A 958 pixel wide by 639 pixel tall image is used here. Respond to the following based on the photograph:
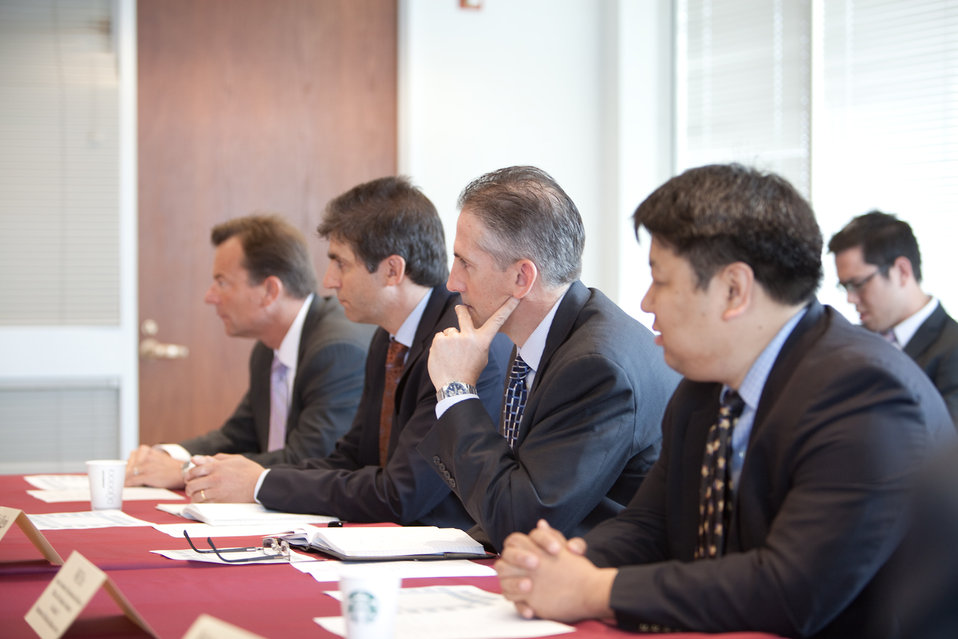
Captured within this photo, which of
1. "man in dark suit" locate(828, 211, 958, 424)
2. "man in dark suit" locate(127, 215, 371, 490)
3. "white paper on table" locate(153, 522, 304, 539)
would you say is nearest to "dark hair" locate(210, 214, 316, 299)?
"man in dark suit" locate(127, 215, 371, 490)

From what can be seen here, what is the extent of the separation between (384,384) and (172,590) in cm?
128

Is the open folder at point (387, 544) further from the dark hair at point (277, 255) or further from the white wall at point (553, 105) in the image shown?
the white wall at point (553, 105)

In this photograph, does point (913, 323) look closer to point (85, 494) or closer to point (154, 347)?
point (85, 494)

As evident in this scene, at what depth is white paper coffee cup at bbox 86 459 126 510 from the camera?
2299 mm

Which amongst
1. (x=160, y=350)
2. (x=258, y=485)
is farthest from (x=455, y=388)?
(x=160, y=350)

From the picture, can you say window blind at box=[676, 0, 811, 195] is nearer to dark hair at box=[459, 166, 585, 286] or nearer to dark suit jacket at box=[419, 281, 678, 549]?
dark hair at box=[459, 166, 585, 286]

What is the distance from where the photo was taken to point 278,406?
3379 millimetres

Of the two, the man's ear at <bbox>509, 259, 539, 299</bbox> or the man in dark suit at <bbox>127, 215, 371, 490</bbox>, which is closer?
the man's ear at <bbox>509, 259, 539, 299</bbox>

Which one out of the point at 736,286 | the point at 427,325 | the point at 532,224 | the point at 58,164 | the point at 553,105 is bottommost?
the point at 427,325

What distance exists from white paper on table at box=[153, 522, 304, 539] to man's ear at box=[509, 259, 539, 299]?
0.64m

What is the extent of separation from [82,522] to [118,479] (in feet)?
0.66

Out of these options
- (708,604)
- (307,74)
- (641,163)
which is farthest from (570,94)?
(708,604)

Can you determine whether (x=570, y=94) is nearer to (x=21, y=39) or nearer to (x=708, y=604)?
(x=21, y=39)

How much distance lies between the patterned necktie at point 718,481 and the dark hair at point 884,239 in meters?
2.60
